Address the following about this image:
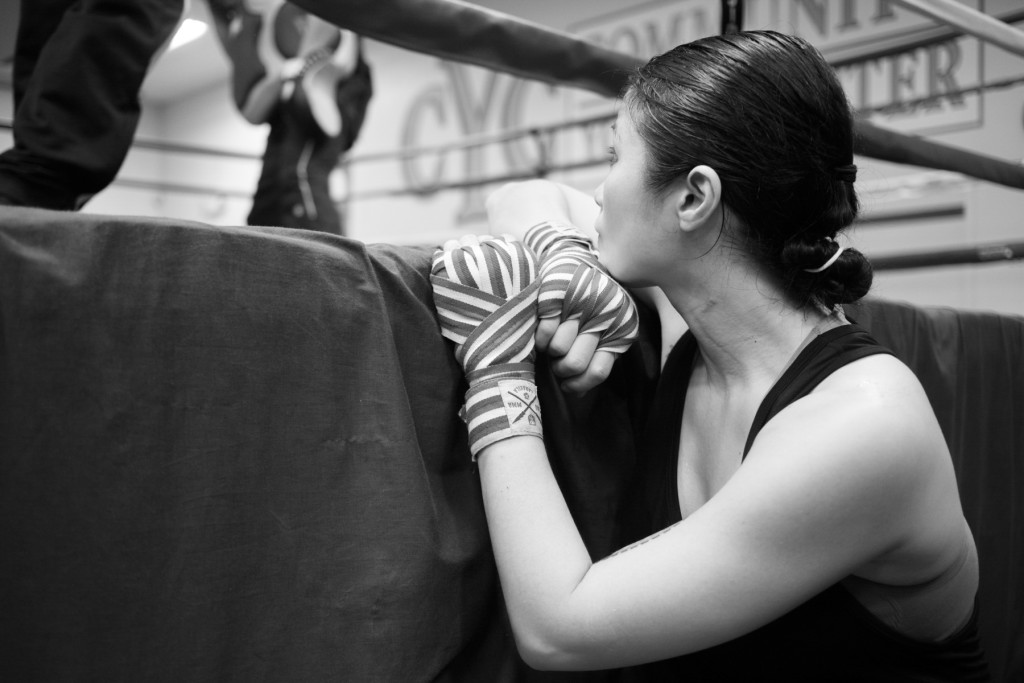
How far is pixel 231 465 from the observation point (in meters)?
0.60

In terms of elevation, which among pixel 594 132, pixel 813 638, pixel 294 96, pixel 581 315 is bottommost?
pixel 594 132

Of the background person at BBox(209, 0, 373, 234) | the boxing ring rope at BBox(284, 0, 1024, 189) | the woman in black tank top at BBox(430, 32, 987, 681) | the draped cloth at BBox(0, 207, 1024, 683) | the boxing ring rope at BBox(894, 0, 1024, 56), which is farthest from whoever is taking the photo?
the background person at BBox(209, 0, 373, 234)

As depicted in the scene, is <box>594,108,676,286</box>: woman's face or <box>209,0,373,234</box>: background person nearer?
<box>594,108,676,286</box>: woman's face

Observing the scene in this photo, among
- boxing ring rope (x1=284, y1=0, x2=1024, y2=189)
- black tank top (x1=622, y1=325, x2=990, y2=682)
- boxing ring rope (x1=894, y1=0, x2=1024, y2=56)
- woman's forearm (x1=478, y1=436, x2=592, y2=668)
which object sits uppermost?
boxing ring rope (x1=284, y1=0, x2=1024, y2=189)

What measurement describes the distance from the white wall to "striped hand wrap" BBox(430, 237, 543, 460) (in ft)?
3.01

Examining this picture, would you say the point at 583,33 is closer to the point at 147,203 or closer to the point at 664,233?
the point at 147,203

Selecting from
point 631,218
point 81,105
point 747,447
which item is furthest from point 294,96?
point 747,447

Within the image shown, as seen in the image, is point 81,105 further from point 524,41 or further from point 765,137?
point 765,137

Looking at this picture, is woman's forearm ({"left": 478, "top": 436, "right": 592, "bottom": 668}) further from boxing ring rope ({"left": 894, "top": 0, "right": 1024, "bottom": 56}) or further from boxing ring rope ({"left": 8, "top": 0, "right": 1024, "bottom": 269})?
boxing ring rope ({"left": 894, "top": 0, "right": 1024, "bottom": 56})

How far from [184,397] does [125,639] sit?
0.16 meters

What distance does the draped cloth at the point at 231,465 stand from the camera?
53 cm

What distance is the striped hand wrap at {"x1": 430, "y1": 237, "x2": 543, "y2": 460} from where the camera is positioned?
0.71 m

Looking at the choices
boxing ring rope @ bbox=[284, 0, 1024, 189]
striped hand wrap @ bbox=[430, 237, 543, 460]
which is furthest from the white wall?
striped hand wrap @ bbox=[430, 237, 543, 460]

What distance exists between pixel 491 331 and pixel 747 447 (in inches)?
11.0
